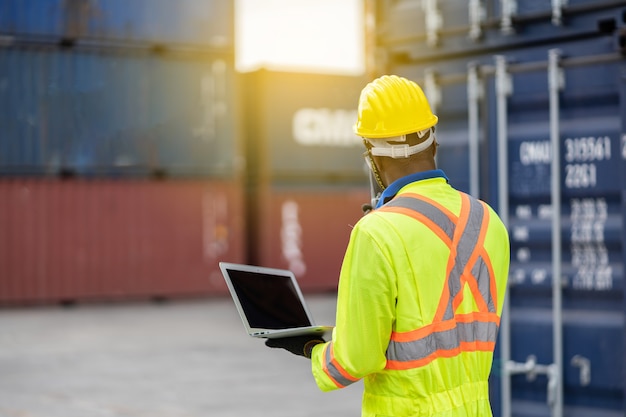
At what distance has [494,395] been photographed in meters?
6.12

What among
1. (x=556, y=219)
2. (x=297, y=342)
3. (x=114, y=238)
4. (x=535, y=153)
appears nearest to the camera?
(x=297, y=342)

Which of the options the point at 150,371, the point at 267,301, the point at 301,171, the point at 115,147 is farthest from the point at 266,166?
the point at 267,301

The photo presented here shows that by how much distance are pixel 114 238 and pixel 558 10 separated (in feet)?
51.9

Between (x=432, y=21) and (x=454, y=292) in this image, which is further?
(x=432, y=21)

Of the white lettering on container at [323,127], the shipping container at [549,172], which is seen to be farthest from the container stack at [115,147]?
the shipping container at [549,172]

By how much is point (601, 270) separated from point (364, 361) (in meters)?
3.17

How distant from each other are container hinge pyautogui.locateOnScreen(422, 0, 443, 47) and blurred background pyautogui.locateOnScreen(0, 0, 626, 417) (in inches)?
0.5

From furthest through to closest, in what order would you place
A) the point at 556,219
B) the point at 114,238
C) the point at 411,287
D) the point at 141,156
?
the point at 114,238, the point at 141,156, the point at 556,219, the point at 411,287

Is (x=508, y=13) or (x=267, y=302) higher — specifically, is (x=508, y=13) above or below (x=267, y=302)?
above

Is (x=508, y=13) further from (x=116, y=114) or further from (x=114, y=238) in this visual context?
(x=114, y=238)

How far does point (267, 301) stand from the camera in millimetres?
3275

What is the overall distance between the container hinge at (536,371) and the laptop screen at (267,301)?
2.88m

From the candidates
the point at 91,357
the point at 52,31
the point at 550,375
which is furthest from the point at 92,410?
the point at 52,31

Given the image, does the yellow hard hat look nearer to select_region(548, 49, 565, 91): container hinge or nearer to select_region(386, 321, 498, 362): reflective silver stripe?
select_region(386, 321, 498, 362): reflective silver stripe
